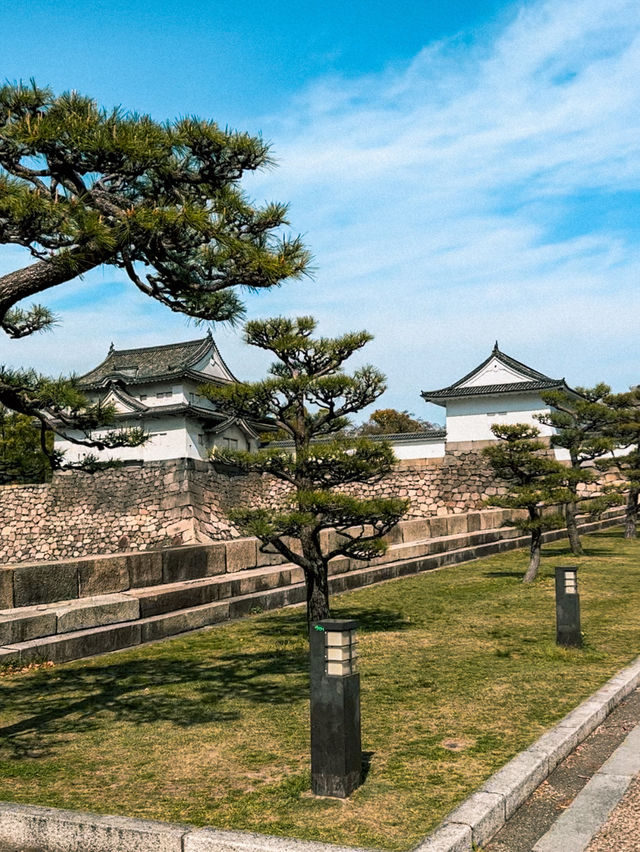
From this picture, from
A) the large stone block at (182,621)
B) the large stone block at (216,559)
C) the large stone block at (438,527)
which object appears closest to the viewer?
the large stone block at (182,621)

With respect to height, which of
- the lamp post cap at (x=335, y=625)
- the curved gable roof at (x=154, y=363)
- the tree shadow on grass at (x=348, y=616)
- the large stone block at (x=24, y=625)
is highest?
the curved gable roof at (x=154, y=363)

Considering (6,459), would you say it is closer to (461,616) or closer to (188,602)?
(188,602)

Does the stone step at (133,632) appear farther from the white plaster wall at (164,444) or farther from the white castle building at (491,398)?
the white plaster wall at (164,444)

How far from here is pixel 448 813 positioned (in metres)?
3.53

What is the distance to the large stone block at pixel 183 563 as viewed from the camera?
9.98 m

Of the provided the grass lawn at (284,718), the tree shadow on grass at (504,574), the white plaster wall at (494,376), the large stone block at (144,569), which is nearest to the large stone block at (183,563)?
the large stone block at (144,569)

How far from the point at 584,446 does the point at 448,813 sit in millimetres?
14095

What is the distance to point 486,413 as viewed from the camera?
29656 mm

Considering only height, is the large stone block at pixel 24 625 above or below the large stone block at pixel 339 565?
above

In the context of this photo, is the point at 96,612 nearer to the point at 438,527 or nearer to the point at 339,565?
the point at 339,565

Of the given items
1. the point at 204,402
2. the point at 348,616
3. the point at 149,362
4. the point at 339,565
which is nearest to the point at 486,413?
the point at 204,402

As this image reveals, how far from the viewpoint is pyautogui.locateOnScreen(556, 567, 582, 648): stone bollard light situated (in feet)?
24.4

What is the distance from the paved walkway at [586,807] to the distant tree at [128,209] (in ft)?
10.8

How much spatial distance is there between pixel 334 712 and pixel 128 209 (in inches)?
117
